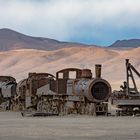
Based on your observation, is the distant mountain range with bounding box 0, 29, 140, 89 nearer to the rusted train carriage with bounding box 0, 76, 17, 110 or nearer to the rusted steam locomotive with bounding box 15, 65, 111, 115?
the rusted train carriage with bounding box 0, 76, 17, 110

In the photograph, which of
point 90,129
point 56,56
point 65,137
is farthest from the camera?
point 56,56

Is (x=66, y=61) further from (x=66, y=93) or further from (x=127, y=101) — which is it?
(x=127, y=101)

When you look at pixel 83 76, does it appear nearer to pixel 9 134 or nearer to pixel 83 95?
pixel 83 95

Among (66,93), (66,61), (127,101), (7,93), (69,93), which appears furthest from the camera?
(66,61)

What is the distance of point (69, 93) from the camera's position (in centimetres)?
3400

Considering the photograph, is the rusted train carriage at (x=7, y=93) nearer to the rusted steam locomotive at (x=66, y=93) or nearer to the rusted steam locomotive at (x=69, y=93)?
the rusted steam locomotive at (x=66, y=93)

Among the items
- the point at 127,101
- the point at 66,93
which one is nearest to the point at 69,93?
the point at 66,93

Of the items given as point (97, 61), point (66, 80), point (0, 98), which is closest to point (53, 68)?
point (97, 61)

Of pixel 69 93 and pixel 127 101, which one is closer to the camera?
pixel 127 101

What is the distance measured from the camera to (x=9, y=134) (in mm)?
18812

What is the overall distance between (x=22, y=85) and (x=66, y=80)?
6.99 m

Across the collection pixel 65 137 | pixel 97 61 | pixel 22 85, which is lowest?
pixel 65 137

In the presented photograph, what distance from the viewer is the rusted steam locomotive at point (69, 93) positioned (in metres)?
32.1

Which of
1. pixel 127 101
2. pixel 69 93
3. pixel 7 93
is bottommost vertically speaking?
pixel 127 101
